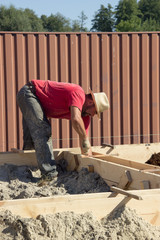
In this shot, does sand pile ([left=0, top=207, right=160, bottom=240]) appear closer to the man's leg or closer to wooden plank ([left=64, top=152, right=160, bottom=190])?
wooden plank ([left=64, top=152, right=160, bottom=190])

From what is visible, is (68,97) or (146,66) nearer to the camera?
(68,97)

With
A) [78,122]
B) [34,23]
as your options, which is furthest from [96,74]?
[34,23]

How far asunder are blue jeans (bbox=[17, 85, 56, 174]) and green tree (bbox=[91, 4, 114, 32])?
175 feet

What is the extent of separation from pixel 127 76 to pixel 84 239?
558 cm

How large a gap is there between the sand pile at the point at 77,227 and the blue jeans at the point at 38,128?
2009mm

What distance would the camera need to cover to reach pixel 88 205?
3.18 meters

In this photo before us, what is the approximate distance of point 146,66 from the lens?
8312 millimetres

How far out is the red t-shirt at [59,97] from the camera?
489cm

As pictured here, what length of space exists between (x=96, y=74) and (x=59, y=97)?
3.08m

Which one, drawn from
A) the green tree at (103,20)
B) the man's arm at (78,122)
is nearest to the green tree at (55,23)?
the green tree at (103,20)

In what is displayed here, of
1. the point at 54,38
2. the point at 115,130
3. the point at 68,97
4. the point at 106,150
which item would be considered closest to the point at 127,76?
the point at 115,130

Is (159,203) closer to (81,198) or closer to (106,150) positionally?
(81,198)

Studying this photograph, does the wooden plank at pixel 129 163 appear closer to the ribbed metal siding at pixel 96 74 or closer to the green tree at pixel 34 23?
the ribbed metal siding at pixel 96 74

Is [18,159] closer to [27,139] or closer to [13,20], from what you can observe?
[27,139]
